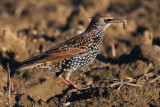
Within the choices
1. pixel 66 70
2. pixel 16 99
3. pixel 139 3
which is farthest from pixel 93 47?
pixel 139 3

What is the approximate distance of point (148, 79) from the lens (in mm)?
5266

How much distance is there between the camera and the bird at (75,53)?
512 cm

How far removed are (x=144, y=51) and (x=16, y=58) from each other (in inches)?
129

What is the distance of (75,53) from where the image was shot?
16.9 feet

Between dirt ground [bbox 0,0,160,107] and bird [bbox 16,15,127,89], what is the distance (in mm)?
389

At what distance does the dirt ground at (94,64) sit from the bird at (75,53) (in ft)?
1.28

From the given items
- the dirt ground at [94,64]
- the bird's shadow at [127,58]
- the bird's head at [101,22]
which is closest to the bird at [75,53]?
the bird's head at [101,22]

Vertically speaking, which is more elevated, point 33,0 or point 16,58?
point 33,0

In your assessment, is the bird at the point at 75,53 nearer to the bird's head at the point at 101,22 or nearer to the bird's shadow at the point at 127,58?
the bird's head at the point at 101,22

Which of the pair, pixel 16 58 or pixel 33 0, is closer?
pixel 16 58

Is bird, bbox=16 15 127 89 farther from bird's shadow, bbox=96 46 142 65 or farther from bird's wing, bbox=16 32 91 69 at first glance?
bird's shadow, bbox=96 46 142 65

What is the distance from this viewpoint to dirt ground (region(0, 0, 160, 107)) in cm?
464

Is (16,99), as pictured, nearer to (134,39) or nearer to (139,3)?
(134,39)

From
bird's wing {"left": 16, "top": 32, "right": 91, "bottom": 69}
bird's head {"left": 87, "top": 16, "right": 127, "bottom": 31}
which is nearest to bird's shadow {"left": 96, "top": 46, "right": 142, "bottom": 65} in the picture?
bird's head {"left": 87, "top": 16, "right": 127, "bottom": 31}
